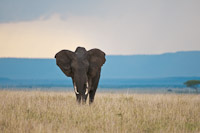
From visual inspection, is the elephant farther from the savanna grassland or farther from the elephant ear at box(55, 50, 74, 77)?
the savanna grassland

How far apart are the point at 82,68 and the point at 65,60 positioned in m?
1.50

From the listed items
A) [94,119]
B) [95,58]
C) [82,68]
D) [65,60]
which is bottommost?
[94,119]

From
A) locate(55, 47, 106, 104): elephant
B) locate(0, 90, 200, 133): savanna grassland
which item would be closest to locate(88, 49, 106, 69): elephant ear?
locate(55, 47, 106, 104): elephant

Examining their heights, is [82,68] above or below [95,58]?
below

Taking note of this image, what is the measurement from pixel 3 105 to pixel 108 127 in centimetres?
640

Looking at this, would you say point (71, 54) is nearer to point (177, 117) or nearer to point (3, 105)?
point (3, 105)

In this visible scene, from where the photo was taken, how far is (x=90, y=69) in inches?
756

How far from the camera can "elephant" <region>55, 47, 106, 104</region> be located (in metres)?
18.0

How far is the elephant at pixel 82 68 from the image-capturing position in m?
18.0

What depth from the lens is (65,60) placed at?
19297 millimetres

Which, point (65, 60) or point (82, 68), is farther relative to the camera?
point (65, 60)

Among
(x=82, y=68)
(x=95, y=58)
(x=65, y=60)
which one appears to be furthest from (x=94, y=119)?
(x=95, y=58)

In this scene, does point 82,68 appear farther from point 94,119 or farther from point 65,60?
point 94,119

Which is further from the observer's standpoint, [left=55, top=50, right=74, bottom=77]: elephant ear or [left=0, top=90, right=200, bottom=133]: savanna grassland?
[left=55, top=50, right=74, bottom=77]: elephant ear
